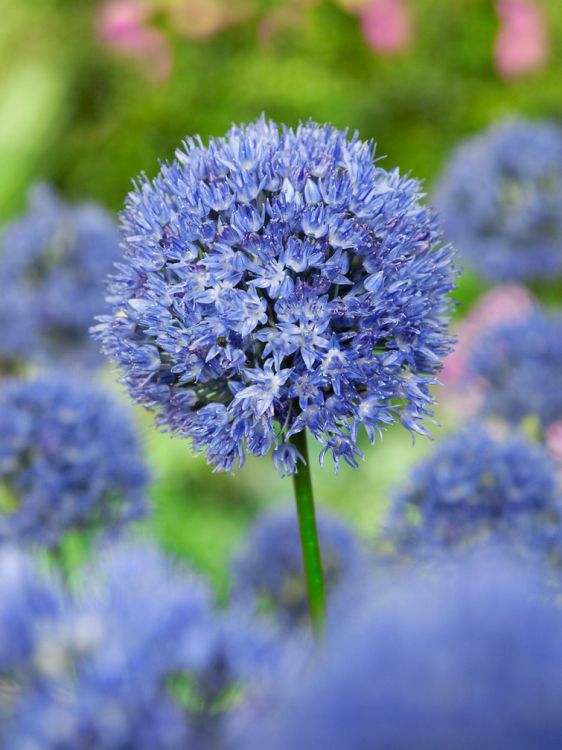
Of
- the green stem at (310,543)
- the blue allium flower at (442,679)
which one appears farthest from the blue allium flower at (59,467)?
the blue allium flower at (442,679)

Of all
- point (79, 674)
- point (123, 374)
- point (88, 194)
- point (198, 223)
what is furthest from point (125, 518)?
point (88, 194)

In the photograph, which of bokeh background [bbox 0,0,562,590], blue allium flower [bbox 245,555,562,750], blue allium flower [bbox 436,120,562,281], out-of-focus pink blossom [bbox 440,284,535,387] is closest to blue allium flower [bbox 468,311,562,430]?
blue allium flower [bbox 436,120,562,281]

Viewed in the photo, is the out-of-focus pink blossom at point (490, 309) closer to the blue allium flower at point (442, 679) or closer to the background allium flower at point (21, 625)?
the background allium flower at point (21, 625)

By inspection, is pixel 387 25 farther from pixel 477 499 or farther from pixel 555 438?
pixel 477 499

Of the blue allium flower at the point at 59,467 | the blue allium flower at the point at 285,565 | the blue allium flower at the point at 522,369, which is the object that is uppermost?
the blue allium flower at the point at 522,369

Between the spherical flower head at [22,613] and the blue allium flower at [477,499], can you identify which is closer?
the spherical flower head at [22,613]

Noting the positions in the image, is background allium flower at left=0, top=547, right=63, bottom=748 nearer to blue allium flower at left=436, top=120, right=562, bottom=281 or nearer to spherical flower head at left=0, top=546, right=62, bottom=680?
spherical flower head at left=0, top=546, right=62, bottom=680
